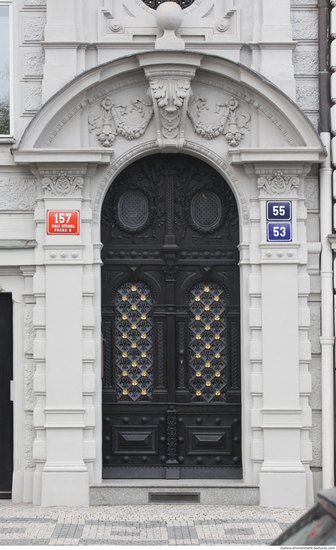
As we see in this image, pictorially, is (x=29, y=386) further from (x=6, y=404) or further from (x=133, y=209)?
(x=133, y=209)

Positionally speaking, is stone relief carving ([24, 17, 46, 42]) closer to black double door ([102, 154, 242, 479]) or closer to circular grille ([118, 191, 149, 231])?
black double door ([102, 154, 242, 479])

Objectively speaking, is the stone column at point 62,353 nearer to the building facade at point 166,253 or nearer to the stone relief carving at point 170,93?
the building facade at point 166,253

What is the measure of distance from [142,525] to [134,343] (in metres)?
2.29

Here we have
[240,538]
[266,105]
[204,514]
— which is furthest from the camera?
[266,105]

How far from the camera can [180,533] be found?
24.7 feet

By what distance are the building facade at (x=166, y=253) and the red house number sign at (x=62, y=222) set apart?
0.08ft

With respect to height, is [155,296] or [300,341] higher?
[155,296]

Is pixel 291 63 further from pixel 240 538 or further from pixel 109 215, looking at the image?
pixel 240 538

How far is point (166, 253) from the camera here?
9.16 meters

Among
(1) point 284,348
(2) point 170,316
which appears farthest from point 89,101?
(1) point 284,348

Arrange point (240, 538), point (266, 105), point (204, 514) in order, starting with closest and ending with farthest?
point (240, 538), point (204, 514), point (266, 105)

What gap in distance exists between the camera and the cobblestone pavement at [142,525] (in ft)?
24.0

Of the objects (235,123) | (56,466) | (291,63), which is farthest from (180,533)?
(291,63)

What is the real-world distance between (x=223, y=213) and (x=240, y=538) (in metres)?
3.89
